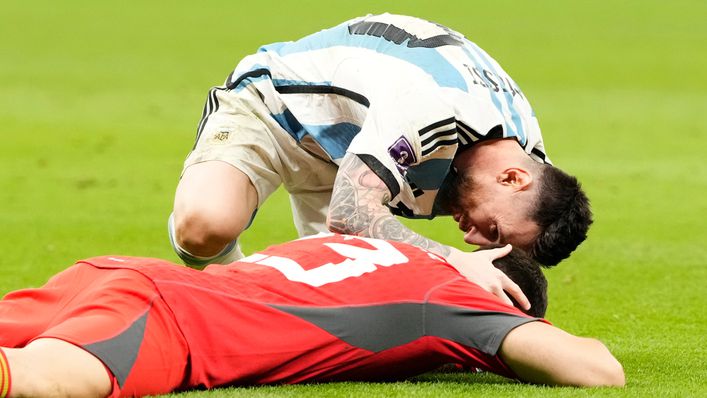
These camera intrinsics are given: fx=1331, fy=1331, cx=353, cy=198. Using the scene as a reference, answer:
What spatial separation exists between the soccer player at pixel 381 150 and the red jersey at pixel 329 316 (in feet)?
0.86

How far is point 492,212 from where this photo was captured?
15.9ft

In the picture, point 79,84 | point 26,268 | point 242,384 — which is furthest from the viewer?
point 79,84

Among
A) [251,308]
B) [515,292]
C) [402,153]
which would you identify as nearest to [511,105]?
[402,153]

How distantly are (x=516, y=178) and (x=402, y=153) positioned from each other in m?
0.46

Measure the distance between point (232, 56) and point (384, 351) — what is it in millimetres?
17462

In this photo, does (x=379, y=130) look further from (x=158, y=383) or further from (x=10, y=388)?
(x=10, y=388)

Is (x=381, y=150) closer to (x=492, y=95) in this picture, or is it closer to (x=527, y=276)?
(x=492, y=95)

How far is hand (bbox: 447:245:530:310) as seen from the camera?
411 cm

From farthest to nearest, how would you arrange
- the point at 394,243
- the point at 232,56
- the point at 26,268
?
1. the point at 232,56
2. the point at 26,268
3. the point at 394,243

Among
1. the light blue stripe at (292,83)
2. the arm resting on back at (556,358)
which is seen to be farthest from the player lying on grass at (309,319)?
the light blue stripe at (292,83)

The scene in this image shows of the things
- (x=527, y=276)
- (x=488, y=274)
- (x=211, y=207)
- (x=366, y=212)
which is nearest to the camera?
(x=488, y=274)

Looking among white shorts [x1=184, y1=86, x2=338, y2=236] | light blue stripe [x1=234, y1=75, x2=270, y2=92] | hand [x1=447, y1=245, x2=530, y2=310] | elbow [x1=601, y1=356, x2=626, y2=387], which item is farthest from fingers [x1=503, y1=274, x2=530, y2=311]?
light blue stripe [x1=234, y1=75, x2=270, y2=92]

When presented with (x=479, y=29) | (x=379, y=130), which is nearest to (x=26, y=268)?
(x=379, y=130)

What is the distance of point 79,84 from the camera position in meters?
18.2
